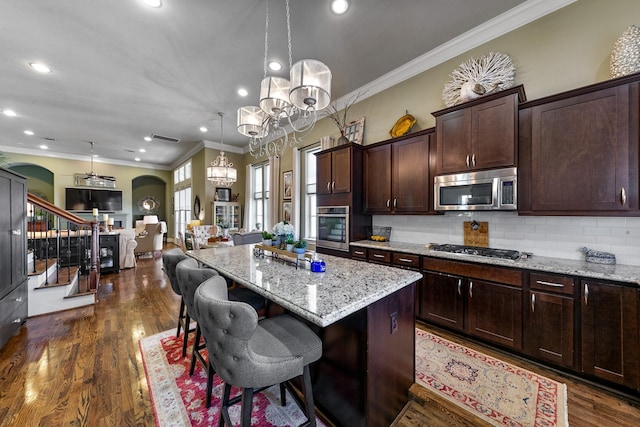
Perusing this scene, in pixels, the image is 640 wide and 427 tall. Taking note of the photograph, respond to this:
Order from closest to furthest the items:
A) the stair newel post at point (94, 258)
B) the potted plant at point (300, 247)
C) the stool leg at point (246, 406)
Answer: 1. the stool leg at point (246, 406)
2. the potted plant at point (300, 247)
3. the stair newel post at point (94, 258)

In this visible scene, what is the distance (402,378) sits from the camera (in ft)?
5.33

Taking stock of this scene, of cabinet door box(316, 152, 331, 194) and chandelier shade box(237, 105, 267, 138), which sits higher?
chandelier shade box(237, 105, 267, 138)

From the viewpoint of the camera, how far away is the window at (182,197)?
29.0 feet

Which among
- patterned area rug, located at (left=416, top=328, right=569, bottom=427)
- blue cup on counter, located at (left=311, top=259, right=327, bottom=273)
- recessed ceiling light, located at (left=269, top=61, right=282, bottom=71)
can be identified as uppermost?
recessed ceiling light, located at (left=269, top=61, right=282, bottom=71)

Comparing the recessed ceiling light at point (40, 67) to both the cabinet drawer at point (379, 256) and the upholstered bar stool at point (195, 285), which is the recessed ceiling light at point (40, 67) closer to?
the upholstered bar stool at point (195, 285)

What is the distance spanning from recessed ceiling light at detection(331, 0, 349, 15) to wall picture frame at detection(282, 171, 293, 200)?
346 cm

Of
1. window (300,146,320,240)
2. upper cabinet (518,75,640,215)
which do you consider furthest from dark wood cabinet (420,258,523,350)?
window (300,146,320,240)

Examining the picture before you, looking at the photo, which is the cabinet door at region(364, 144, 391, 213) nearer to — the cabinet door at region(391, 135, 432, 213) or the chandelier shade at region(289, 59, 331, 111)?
the cabinet door at region(391, 135, 432, 213)

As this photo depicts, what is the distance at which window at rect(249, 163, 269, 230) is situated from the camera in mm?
6855

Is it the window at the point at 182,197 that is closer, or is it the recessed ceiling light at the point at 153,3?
the recessed ceiling light at the point at 153,3

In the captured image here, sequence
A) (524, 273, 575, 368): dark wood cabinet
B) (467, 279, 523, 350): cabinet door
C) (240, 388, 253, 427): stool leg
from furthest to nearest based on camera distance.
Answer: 1. (467, 279, 523, 350): cabinet door
2. (524, 273, 575, 368): dark wood cabinet
3. (240, 388, 253, 427): stool leg

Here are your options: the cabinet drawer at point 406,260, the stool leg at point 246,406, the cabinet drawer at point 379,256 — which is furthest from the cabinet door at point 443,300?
the stool leg at point 246,406

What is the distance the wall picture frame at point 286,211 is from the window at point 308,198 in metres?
0.40

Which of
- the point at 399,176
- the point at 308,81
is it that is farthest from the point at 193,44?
the point at 399,176
